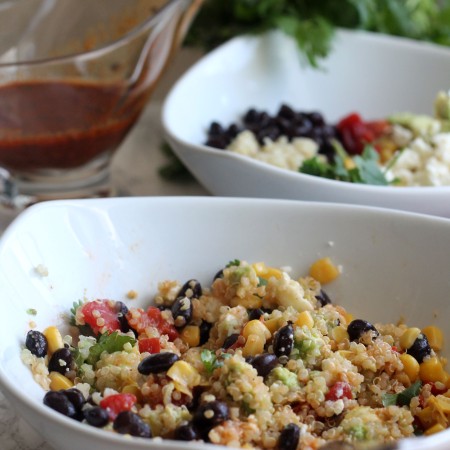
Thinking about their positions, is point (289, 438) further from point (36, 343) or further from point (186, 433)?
point (36, 343)

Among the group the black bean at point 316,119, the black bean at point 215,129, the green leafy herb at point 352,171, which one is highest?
the green leafy herb at point 352,171

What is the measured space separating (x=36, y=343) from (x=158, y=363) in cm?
21

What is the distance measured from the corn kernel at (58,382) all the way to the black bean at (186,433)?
22 centimetres

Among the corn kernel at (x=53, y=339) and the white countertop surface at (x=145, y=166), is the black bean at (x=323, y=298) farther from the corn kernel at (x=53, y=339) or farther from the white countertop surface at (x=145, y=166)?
the white countertop surface at (x=145, y=166)

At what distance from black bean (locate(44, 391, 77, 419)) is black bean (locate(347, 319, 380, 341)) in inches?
19.3

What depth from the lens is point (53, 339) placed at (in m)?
1.41

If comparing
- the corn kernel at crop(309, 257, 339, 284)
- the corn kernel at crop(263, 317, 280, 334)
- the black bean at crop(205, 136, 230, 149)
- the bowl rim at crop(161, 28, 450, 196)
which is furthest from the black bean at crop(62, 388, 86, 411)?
the black bean at crop(205, 136, 230, 149)

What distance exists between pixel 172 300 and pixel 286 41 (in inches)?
49.8

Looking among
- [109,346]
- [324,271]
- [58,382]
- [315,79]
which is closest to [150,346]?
[109,346]

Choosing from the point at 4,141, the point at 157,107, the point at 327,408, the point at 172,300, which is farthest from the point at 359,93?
the point at 327,408

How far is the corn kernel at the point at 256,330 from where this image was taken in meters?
1.40

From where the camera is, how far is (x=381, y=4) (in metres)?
2.68

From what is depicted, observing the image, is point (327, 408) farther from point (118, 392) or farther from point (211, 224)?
point (211, 224)

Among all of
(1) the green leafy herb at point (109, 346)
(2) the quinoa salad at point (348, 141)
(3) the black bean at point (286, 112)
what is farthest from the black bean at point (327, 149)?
(1) the green leafy herb at point (109, 346)
